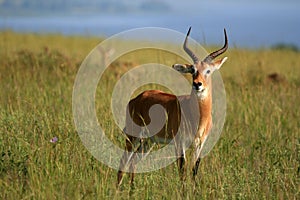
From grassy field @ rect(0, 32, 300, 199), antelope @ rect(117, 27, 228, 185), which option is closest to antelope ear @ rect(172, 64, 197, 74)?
antelope @ rect(117, 27, 228, 185)

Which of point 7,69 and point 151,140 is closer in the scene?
point 151,140

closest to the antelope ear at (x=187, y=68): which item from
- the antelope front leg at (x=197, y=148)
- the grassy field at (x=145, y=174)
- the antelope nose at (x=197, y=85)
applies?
the antelope nose at (x=197, y=85)

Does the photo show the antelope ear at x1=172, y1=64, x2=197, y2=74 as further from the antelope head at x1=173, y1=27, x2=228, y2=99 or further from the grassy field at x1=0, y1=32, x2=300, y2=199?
the grassy field at x1=0, y1=32, x2=300, y2=199

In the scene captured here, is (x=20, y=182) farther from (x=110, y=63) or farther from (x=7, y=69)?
(x=110, y=63)

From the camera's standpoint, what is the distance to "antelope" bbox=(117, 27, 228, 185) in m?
5.68

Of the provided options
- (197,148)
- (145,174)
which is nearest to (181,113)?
(197,148)

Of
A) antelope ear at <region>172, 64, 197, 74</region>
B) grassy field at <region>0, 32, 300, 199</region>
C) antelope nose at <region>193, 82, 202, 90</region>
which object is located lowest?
grassy field at <region>0, 32, 300, 199</region>

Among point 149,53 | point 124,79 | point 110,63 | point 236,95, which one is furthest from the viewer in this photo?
point 149,53

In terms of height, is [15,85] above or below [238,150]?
above

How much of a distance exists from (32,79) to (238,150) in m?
4.13

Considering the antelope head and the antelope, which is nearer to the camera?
the antelope head

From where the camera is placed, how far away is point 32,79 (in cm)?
945

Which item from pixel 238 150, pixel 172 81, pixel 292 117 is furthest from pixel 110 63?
pixel 238 150

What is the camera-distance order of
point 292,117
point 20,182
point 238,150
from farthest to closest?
1. point 292,117
2. point 238,150
3. point 20,182
